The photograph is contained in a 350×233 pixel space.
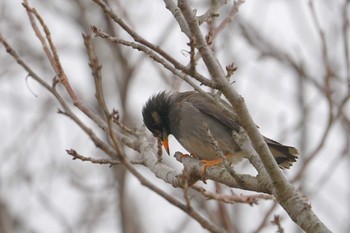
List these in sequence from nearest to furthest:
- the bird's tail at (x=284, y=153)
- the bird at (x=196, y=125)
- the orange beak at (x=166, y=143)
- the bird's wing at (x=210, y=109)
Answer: the bird's tail at (x=284, y=153) → the bird at (x=196, y=125) → the bird's wing at (x=210, y=109) → the orange beak at (x=166, y=143)

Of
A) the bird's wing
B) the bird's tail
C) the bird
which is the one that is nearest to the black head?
the bird

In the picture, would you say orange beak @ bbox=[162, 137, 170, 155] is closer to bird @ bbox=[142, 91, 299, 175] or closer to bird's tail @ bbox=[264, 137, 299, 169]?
bird @ bbox=[142, 91, 299, 175]

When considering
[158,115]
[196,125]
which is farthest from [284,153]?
[158,115]

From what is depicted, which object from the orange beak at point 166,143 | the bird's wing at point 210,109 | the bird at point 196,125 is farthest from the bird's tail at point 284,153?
the orange beak at point 166,143

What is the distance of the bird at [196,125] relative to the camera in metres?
5.13

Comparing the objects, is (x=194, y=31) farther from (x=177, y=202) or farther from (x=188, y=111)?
(x=188, y=111)

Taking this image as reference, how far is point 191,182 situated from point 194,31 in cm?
112

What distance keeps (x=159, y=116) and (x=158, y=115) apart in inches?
0.6

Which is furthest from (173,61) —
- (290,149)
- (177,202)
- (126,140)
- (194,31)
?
(290,149)

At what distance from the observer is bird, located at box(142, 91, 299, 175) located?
513 centimetres

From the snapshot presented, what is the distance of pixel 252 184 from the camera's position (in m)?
3.30

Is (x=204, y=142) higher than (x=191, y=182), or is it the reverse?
(x=204, y=142)

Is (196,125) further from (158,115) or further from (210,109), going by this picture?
(158,115)

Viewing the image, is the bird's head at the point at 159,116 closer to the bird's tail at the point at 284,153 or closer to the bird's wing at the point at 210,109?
the bird's wing at the point at 210,109
